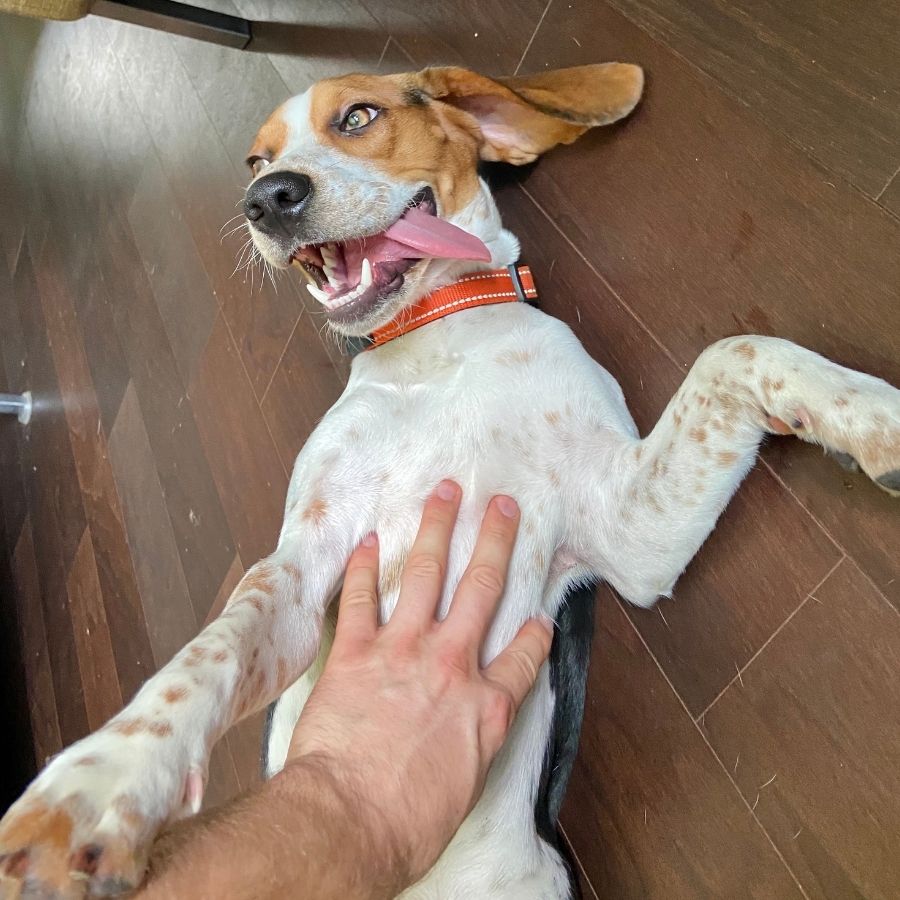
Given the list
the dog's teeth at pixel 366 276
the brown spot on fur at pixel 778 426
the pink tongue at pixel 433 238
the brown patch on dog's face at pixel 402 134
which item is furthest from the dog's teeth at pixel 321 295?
the brown spot on fur at pixel 778 426

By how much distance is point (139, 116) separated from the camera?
437 cm

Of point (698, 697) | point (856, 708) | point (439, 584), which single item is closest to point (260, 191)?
point (439, 584)

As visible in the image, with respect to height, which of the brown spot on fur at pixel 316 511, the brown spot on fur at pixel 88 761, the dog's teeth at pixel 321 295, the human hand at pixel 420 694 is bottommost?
the brown spot on fur at pixel 316 511

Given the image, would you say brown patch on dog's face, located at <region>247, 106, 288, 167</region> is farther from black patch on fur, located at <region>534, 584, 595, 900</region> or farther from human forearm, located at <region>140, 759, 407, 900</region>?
human forearm, located at <region>140, 759, 407, 900</region>

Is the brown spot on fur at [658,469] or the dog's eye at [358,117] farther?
the dog's eye at [358,117]

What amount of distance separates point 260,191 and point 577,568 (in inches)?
46.7

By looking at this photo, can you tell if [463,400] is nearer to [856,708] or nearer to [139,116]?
→ [856,708]

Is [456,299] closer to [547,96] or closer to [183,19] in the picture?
[547,96]

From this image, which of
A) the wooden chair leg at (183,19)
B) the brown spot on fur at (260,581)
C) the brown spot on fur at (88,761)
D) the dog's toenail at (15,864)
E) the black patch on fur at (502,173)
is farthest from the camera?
the wooden chair leg at (183,19)

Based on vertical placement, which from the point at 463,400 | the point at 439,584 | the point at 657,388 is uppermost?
the point at 657,388

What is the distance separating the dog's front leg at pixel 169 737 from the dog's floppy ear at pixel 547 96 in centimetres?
113

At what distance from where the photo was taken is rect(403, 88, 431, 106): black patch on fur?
6.88ft

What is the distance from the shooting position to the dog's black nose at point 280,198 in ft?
6.04

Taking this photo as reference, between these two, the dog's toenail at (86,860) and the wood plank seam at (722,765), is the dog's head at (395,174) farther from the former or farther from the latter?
the dog's toenail at (86,860)
